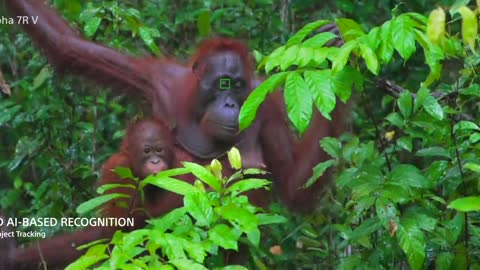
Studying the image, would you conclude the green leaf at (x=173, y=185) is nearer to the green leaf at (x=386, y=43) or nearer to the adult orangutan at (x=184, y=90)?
the green leaf at (x=386, y=43)

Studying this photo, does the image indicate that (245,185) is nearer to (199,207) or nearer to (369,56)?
(199,207)

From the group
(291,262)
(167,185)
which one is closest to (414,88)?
(291,262)

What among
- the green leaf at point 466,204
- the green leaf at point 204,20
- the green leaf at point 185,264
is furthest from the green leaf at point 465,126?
the green leaf at point 204,20

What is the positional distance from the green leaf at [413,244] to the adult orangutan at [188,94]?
1.21 m

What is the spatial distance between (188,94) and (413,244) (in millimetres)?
1647

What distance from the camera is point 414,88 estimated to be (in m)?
4.80

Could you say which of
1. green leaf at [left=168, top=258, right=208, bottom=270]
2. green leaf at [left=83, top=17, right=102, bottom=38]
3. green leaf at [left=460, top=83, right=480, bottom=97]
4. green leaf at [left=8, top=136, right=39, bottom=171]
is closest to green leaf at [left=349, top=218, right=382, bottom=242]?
green leaf at [left=460, top=83, right=480, bottom=97]

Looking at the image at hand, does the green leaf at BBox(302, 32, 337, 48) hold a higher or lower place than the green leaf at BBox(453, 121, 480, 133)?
higher

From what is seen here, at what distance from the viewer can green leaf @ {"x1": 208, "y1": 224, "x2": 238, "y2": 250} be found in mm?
2189

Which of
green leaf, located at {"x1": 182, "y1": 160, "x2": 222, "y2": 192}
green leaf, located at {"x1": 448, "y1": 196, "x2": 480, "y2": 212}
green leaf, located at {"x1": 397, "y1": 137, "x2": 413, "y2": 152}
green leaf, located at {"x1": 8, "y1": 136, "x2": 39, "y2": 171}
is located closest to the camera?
green leaf, located at {"x1": 448, "y1": 196, "x2": 480, "y2": 212}

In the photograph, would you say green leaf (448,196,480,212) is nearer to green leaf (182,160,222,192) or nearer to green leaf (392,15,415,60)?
green leaf (392,15,415,60)

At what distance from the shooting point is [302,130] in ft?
7.75

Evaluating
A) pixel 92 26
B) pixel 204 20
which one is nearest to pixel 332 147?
pixel 92 26

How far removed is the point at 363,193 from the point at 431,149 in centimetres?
39
